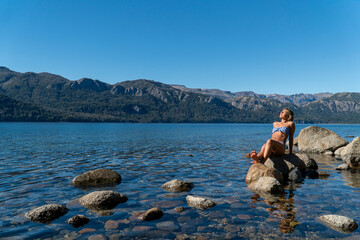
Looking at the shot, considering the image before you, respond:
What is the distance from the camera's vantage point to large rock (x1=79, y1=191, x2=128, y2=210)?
8863 millimetres

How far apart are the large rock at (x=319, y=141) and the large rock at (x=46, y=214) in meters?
27.1

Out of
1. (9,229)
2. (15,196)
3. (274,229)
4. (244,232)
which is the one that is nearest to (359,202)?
(274,229)

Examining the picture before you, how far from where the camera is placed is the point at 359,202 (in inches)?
367

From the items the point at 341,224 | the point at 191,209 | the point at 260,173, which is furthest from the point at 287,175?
the point at 191,209

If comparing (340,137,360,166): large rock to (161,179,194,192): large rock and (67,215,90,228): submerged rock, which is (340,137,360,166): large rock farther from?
(67,215,90,228): submerged rock

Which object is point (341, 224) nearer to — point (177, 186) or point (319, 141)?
point (177, 186)

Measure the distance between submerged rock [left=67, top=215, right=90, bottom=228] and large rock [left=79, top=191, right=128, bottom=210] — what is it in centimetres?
126

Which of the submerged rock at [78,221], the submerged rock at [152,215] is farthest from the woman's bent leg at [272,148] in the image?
the submerged rock at [78,221]

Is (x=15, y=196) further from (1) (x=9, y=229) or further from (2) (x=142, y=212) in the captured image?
(2) (x=142, y=212)

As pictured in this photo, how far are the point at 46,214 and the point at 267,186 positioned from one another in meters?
8.70

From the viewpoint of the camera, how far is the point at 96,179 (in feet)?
41.5

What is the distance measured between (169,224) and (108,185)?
20.1ft

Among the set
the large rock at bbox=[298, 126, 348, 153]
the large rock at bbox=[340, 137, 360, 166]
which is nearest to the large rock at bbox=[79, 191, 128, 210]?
the large rock at bbox=[340, 137, 360, 166]

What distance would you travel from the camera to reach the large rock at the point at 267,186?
1046 centimetres
